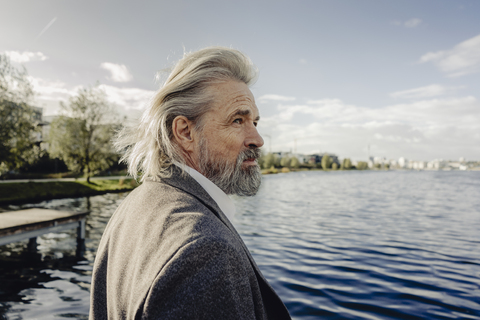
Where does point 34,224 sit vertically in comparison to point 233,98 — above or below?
below

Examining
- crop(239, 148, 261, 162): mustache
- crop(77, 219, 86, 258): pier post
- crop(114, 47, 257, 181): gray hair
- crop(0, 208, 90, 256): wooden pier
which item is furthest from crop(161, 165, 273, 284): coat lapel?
crop(77, 219, 86, 258): pier post

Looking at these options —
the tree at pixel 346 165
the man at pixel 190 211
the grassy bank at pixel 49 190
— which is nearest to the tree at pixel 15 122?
the grassy bank at pixel 49 190

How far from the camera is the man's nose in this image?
5.25 feet

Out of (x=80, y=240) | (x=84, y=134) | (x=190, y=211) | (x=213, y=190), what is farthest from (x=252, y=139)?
(x=84, y=134)

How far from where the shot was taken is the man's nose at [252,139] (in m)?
1.60

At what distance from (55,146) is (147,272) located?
3622 centimetres

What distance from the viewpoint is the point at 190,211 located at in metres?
1.03

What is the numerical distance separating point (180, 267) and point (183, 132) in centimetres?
80

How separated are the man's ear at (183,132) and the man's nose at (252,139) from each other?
0.95ft

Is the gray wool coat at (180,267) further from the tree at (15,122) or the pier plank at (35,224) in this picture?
the tree at (15,122)

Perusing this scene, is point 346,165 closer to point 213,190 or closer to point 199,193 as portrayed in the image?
point 213,190

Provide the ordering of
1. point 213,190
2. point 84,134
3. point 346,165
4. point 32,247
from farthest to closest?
1. point 346,165
2. point 84,134
3. point 32,247
4. point 213,190

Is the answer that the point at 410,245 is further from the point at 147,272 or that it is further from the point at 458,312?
the point at 147,272

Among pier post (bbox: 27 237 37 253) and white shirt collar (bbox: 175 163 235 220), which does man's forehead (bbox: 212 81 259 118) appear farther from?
pier post (bbox: 27 237 37 253)
